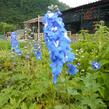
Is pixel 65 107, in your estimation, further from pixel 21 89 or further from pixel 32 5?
pixel 32 5

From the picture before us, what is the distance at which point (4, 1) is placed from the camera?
8719 centimetres

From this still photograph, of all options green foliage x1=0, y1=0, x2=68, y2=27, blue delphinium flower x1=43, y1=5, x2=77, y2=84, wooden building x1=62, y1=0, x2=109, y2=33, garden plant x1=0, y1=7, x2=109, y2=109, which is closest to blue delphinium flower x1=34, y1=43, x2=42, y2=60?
garden plant x1=0, y1=7, x2=109, y2=109

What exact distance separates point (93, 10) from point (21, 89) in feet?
61.4

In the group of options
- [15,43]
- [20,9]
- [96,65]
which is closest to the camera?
[96,65]

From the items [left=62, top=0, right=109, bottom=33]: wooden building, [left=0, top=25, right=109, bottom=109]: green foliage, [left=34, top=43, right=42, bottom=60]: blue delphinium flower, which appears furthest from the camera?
[left=62, top=0, right=109, bottom=33]: wooden building

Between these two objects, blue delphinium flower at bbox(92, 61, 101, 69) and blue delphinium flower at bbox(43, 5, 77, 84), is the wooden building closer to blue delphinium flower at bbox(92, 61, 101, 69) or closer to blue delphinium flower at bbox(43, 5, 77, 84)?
blue delphinium flower at bbox(92, 61, 101, 69)

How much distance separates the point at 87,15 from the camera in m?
23.0

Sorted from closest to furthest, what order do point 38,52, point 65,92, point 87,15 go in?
point 65,92 < point 38,52 < point 87,15

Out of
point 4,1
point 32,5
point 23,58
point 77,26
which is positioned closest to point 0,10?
point 4,1

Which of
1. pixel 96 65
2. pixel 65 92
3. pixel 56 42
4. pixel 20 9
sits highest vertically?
pixel 20 9

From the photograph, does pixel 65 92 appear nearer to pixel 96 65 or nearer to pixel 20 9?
pixel 96 65

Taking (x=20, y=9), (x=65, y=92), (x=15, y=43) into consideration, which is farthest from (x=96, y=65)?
(x=20, y=9)

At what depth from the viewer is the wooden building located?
20861 millimetres

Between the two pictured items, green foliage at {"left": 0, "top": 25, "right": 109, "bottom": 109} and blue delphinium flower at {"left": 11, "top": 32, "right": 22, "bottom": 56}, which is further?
blue delphinium flower at {"left": 11, "top": 32, "right": 22, "bottom": 56}
